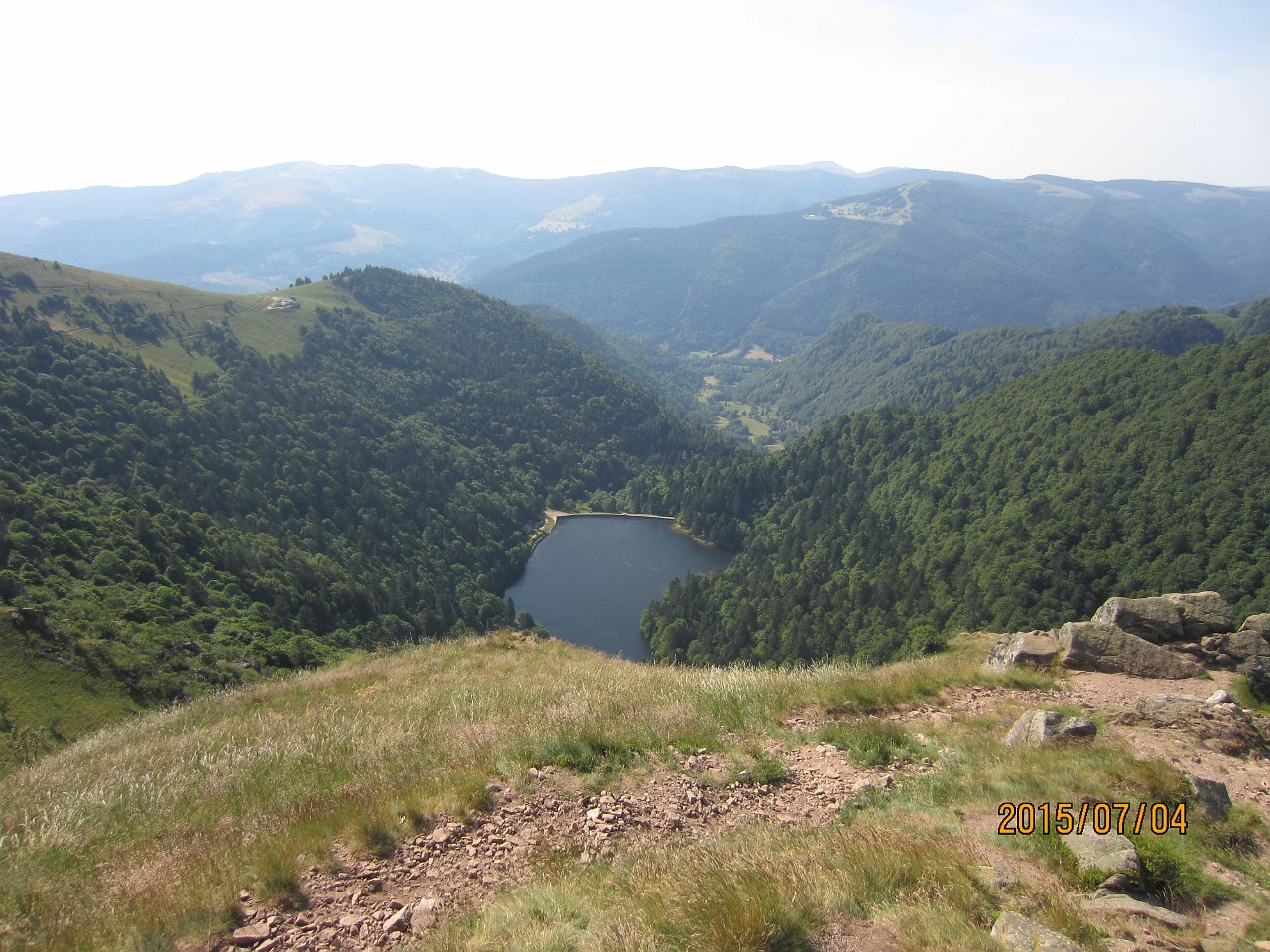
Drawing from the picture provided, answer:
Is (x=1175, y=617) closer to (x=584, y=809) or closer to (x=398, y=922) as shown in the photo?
(x=584, y=809)

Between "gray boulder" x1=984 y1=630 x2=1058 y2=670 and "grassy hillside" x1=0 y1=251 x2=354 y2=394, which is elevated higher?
"grassy hillside" x1=0 y1=251 x2=354 y2=394

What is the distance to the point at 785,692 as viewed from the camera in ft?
47.2

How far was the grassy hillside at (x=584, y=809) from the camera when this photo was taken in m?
6.81

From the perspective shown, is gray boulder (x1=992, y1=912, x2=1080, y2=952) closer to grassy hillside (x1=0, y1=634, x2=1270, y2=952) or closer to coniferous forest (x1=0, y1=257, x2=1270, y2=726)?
grassy hillside (x1=0, y1=634, x2=1270, y2=952)

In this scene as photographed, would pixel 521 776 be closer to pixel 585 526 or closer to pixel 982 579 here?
pixel 982 579

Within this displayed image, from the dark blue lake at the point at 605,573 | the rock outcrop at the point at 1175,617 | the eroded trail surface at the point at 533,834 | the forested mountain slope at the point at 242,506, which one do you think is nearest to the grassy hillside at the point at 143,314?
the forested mountain slope at the point at 242,506

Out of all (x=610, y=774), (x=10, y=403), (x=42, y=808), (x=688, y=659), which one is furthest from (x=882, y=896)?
(x=10, y=403)

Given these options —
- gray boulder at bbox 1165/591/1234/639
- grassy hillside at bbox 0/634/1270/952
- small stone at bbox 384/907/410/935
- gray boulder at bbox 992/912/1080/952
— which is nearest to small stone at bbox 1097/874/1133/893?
grassy hillside at bbox 0/634/1270/952

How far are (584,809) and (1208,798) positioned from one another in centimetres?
905

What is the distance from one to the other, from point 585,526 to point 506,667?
159 m

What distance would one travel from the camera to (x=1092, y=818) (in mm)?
8945

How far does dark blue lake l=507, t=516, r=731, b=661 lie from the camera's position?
12838 centimetres

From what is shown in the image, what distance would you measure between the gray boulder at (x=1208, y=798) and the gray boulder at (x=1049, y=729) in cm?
187

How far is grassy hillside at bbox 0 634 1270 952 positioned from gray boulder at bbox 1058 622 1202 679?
88.4 inches
